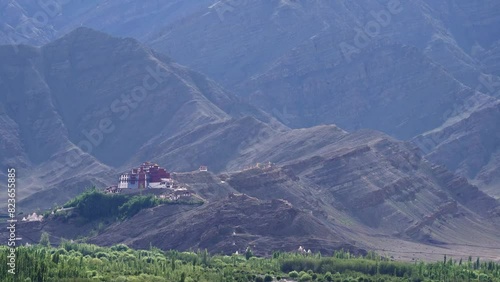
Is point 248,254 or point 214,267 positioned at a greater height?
point 248,254

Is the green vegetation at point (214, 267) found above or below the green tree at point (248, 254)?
below

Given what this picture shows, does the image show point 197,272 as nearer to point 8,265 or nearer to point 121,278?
point 121,278

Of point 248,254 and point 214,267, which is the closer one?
point 214,267

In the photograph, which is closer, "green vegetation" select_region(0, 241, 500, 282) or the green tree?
"green vegetation" select_region(0, 241, 500, 282)

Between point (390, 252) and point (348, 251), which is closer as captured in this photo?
point (348, 251)

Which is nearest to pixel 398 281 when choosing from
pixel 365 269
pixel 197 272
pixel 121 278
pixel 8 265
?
pixel 365 269

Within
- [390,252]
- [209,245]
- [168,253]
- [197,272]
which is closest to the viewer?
[197,272]

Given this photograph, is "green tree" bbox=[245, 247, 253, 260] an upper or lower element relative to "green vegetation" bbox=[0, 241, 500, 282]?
upper

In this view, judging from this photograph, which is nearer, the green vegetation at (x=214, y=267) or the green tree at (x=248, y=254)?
the green vegetation at (x=214, y=267)
